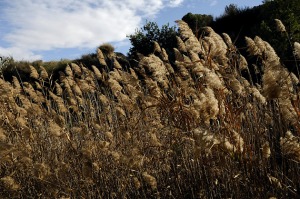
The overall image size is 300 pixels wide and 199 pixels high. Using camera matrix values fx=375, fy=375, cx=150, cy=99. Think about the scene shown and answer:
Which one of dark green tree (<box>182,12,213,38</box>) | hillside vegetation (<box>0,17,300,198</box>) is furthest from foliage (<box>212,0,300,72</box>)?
hillside vegetation (<box>0,17,300,198</box>)

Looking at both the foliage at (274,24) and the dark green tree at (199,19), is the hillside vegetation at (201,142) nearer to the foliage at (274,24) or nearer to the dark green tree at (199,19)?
the foliage at (274,24)

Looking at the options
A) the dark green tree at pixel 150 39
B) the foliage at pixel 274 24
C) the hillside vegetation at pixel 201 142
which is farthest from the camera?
the dark green tree at pixel 150 39

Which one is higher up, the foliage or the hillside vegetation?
the foliage

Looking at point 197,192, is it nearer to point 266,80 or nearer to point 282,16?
point 266,80

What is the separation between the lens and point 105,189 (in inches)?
151

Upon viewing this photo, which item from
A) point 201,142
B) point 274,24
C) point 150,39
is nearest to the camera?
point 201,142

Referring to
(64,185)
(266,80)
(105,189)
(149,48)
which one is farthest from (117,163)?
(149,48)

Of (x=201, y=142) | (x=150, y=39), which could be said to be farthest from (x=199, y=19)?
(x=201, y=142)

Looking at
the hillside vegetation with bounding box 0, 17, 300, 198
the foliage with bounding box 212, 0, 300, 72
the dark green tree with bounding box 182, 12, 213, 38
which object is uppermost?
the dark green tree with bounding box 182, 12, 213, 38

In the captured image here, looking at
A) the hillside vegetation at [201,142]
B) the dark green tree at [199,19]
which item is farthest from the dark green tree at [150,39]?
the hillside vegetation at [201,142]

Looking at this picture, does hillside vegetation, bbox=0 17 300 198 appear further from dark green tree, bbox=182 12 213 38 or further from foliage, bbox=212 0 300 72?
dark green tree, bbox=182 12 213 38

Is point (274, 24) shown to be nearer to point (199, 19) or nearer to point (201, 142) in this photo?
point (199, 19)

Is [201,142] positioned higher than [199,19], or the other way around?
[199,19]

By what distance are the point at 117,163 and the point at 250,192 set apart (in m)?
1.46
